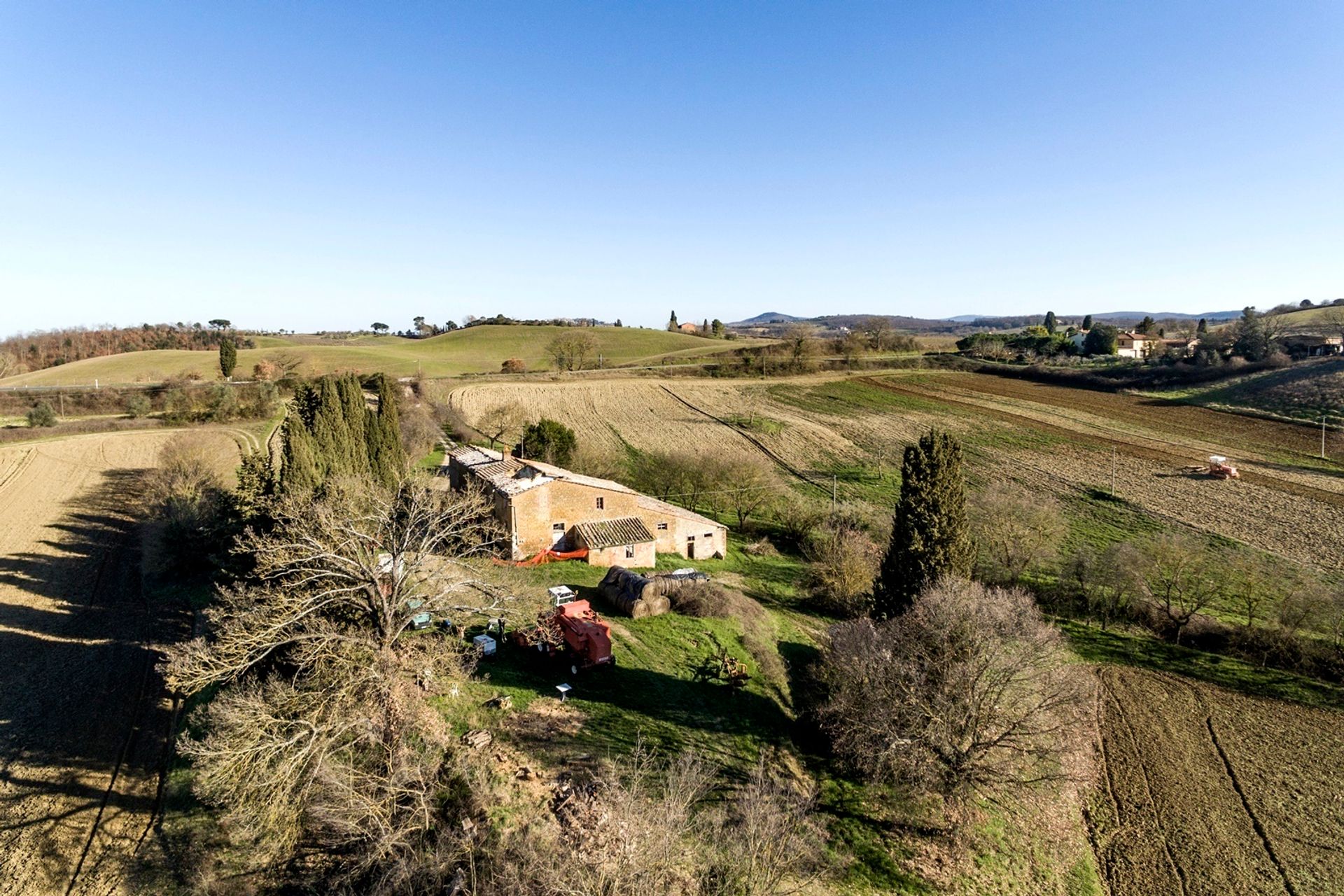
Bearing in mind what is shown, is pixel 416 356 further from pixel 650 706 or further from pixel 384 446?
pixel 650 706

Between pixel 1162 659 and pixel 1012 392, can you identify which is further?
pixel 1012 392

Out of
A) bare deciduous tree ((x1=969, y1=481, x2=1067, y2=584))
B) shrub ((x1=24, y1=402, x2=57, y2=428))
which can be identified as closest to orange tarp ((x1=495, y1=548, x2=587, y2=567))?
bare deciduous tree ((x1=969, y1=481, x2=1067, y2=584))

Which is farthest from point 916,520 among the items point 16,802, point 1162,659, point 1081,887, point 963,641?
point 16,802

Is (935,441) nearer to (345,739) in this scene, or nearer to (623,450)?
(345,739)

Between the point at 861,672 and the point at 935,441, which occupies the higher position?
the point at 935,441

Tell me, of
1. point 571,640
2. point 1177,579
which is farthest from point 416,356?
point 1177,579

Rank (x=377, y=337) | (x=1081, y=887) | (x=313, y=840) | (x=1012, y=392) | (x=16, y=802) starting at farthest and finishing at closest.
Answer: (x=377, y=337), (x=1012, y=392), (x=16, y=802), (x=1081, y=887), (x=313, y=840)
